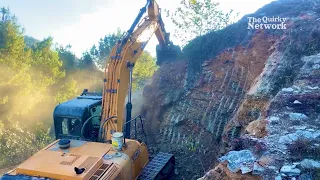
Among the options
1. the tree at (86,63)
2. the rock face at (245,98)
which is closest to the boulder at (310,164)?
the rock face at (245,98)

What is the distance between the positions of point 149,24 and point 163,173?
19.0ft

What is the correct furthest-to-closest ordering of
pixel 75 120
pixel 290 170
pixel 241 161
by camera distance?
pixel 75 120 → pixel 241 161 → pixel 290 170

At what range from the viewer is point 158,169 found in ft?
29.1

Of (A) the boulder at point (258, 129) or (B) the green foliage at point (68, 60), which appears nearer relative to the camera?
(A) the boulder at point (258, 129)

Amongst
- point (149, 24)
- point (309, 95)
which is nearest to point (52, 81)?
point (149, 24)

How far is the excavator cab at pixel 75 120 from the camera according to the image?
8758 millimetres

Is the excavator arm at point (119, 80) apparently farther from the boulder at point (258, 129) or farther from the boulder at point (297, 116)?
the boulder at point (297, 116)

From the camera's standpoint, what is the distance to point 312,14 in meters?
13.8

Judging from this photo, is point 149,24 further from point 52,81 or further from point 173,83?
point 52,81

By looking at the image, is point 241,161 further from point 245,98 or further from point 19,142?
point 19,142

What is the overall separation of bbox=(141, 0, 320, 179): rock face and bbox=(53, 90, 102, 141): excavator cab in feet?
12.2

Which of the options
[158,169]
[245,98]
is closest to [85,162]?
[158,169]

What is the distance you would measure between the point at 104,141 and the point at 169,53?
9.21m

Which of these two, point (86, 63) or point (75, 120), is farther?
point (86, 63)
